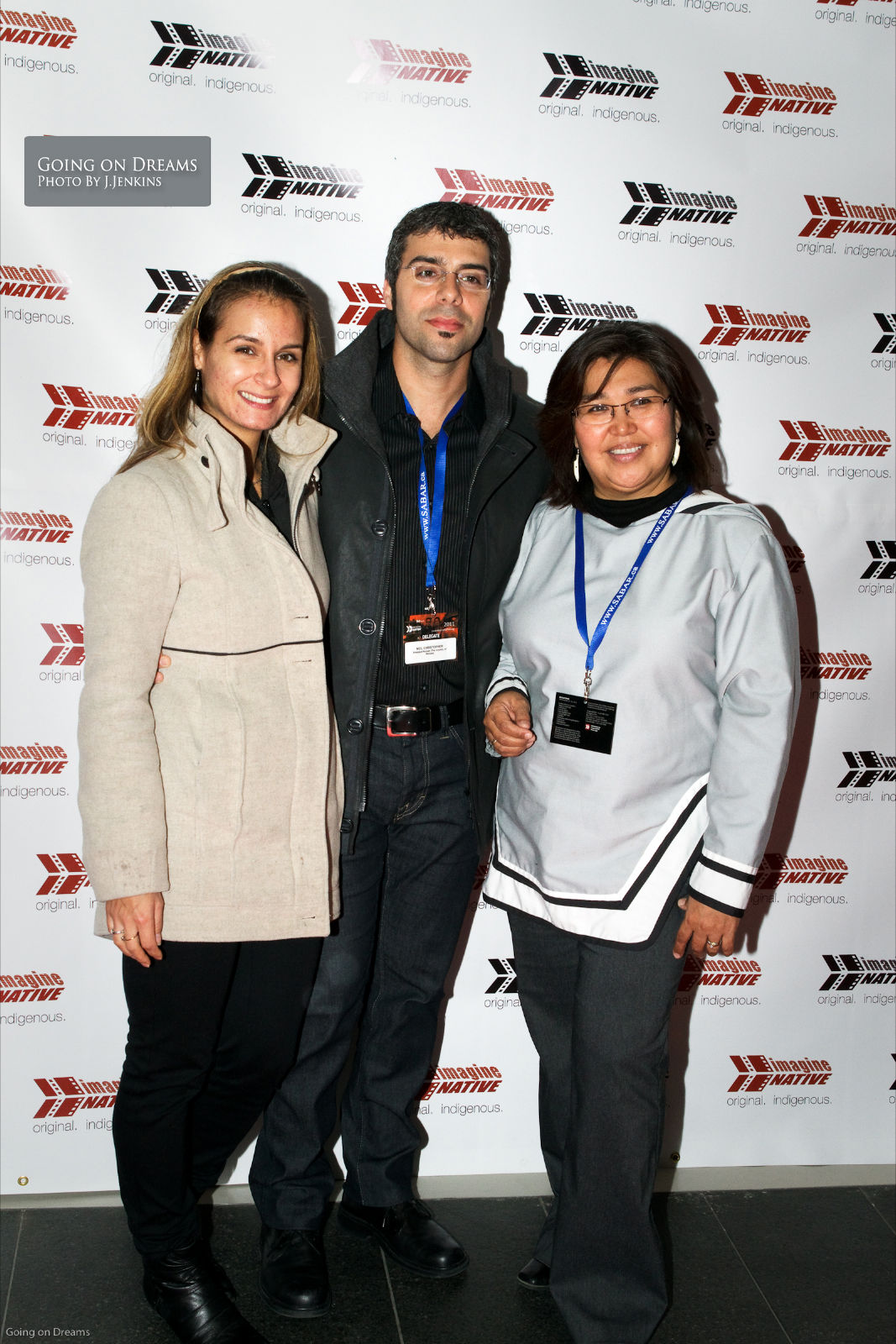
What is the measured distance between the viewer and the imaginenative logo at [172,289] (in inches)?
94.7

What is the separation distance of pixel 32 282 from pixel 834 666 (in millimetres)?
2099

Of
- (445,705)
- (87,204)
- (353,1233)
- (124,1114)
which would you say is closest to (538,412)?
(445,705)

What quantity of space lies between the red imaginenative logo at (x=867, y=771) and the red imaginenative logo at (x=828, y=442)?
0.76 m

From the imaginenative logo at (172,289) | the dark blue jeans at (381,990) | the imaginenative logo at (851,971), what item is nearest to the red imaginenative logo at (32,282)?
the imaginenative logo at (172,289)

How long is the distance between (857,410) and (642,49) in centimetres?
98

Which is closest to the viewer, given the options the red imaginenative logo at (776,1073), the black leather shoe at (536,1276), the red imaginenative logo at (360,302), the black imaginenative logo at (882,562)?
the black leather shoe at (536,1276)

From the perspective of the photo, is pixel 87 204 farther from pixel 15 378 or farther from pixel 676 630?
pixel 676 630

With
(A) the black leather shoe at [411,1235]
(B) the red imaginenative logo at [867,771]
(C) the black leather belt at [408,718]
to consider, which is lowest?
Answer: (A) the black leather shoe at [411,1235]

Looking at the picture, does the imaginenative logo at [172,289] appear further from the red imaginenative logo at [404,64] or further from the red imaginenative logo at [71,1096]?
the red imaginenative logo at [71,1096]

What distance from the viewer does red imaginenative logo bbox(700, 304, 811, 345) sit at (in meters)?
2.60

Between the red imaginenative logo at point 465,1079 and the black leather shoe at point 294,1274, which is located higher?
the red imaginenative logo at point 465,1079

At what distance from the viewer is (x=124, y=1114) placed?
1944 millimetres

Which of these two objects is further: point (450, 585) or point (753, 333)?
point (753, 333)

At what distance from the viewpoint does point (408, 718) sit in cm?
214
